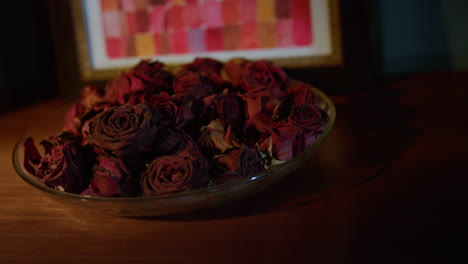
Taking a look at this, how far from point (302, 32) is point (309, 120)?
12.4 inches

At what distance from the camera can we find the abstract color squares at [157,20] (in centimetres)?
82

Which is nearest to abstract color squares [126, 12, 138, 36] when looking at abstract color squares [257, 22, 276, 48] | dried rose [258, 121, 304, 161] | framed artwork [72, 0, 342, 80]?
framed artwork [72, 0, 342, 80]

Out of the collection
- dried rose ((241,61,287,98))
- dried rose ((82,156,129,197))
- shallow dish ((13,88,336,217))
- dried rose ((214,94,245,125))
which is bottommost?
shallow dish ((13,88,336,217))

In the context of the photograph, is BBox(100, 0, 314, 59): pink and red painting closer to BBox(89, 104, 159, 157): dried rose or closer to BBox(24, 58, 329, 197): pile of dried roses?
BBox(24, 58, 329, 197): pile of dried roses

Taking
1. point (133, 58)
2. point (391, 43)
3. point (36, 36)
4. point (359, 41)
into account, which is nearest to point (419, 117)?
point (359, 41)

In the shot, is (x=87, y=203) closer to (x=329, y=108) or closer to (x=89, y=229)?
(x=89, y=229)

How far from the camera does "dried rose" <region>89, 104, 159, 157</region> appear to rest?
0.44 meters

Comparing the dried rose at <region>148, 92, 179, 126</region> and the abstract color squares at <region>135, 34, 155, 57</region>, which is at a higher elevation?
the abstract color squares at <region>135, 34, 155, 57</region>

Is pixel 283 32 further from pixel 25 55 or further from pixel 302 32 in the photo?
pixel 25 55

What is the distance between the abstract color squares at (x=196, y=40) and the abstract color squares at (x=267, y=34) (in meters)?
0.10

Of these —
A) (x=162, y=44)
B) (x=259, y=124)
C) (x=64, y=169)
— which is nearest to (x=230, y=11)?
(x=162, y=44)

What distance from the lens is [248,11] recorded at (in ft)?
2.63

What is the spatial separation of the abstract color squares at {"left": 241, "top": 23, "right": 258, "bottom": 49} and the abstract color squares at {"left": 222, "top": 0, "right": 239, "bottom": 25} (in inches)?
0.8

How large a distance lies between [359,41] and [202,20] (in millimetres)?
265
